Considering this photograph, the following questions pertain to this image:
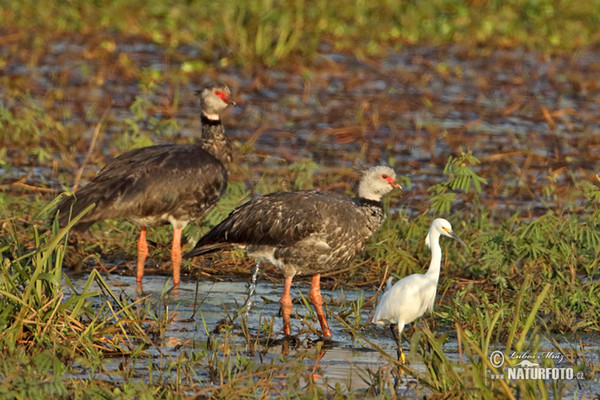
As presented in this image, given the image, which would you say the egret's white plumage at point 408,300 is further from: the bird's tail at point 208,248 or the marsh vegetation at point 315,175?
the bird's tail at point 208,248

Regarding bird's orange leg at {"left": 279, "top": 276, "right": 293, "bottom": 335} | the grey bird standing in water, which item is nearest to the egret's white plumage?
bird's orange leg at {"left": 279, "top": 276, "right": 293, "bottom": 335}

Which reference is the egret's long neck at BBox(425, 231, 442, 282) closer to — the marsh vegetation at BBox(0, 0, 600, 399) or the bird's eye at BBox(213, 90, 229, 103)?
the marsh vegetation at BBox(0, 0, 600, 399)

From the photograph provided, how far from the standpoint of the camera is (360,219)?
7.45 m

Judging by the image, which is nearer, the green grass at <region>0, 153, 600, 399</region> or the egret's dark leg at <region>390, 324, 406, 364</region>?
the green grass at <region>0, 153, 600, 399</region>

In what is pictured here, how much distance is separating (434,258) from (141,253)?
2.58m

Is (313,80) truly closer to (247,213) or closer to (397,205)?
(397,205)

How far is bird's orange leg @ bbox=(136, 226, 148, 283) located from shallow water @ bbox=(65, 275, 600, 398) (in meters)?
0.09

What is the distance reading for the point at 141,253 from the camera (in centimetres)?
839

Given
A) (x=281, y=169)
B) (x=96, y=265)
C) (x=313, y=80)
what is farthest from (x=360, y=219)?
(x=313, y=80)

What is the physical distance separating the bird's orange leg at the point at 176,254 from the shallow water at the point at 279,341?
0.08 meters

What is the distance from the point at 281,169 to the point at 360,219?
140 inches

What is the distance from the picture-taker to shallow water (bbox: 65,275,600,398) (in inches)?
237

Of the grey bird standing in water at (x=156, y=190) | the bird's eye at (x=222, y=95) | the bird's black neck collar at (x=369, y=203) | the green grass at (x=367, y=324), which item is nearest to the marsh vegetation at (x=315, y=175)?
the green grass at (x=367, y=324)

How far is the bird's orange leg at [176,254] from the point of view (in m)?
8.36
